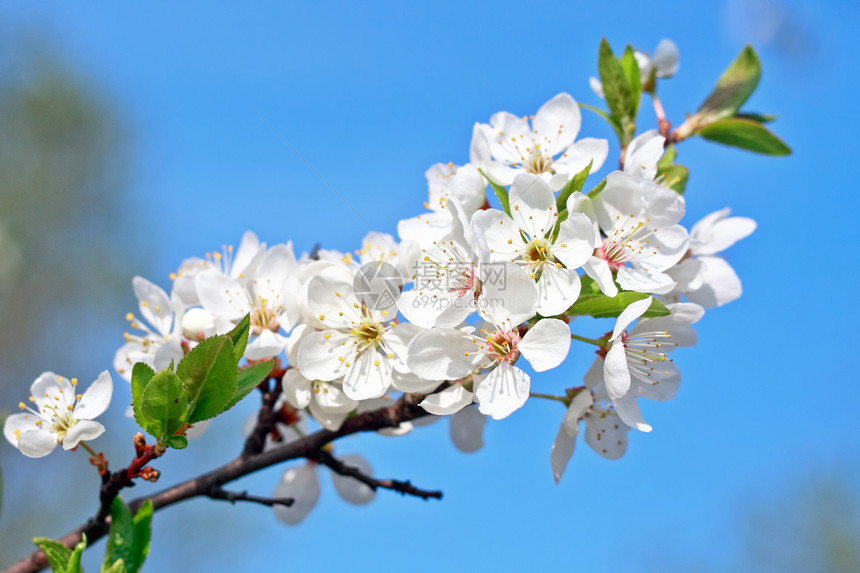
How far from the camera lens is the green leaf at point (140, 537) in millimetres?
1546

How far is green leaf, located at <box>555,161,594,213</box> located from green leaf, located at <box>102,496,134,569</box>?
1245 millimetres

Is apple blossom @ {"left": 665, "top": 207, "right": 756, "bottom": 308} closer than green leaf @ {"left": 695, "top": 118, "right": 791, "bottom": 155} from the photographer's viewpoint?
Yes

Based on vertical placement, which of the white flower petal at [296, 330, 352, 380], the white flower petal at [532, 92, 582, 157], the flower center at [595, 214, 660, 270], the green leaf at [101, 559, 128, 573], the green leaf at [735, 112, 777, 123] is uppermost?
the green leaf at [735, 112, 777, 123]

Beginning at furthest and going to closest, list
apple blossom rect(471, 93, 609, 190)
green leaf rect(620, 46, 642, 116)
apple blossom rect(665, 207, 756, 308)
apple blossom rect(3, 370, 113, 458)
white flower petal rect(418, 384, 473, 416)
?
green leaf rect(620, 46, 642, 116) → apple blossom rect(471, 93, 609, 190) → apple blossom rect(665, 207, 756, 308) → apple blossom rect(3, 370, 113, 458) → white flower petal rect(418, 384, 473, 416)

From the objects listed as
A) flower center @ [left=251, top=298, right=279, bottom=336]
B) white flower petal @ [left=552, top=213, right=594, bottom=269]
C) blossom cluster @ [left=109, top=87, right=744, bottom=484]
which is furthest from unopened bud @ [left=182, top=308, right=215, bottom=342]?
white flower petal @ [left=552, top=213, right=594, bottom=269]

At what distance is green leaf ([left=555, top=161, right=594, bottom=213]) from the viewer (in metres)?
1.66

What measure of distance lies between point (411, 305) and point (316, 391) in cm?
37

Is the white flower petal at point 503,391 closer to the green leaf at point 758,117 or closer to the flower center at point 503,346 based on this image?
the flower center at point 503,346

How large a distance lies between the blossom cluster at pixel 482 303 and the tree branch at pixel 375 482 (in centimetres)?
15

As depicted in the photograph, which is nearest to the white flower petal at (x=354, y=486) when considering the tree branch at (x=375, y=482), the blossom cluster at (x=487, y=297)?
the tree branch at (x=375, y=482)

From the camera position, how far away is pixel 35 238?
11.7 m

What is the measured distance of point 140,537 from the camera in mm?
1578

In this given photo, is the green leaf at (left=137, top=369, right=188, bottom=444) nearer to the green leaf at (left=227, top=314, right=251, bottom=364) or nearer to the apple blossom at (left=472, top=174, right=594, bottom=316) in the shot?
the green leaf at (left=227, top=314, right=251, bottom=364)

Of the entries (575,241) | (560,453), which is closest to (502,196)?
(575,241)
